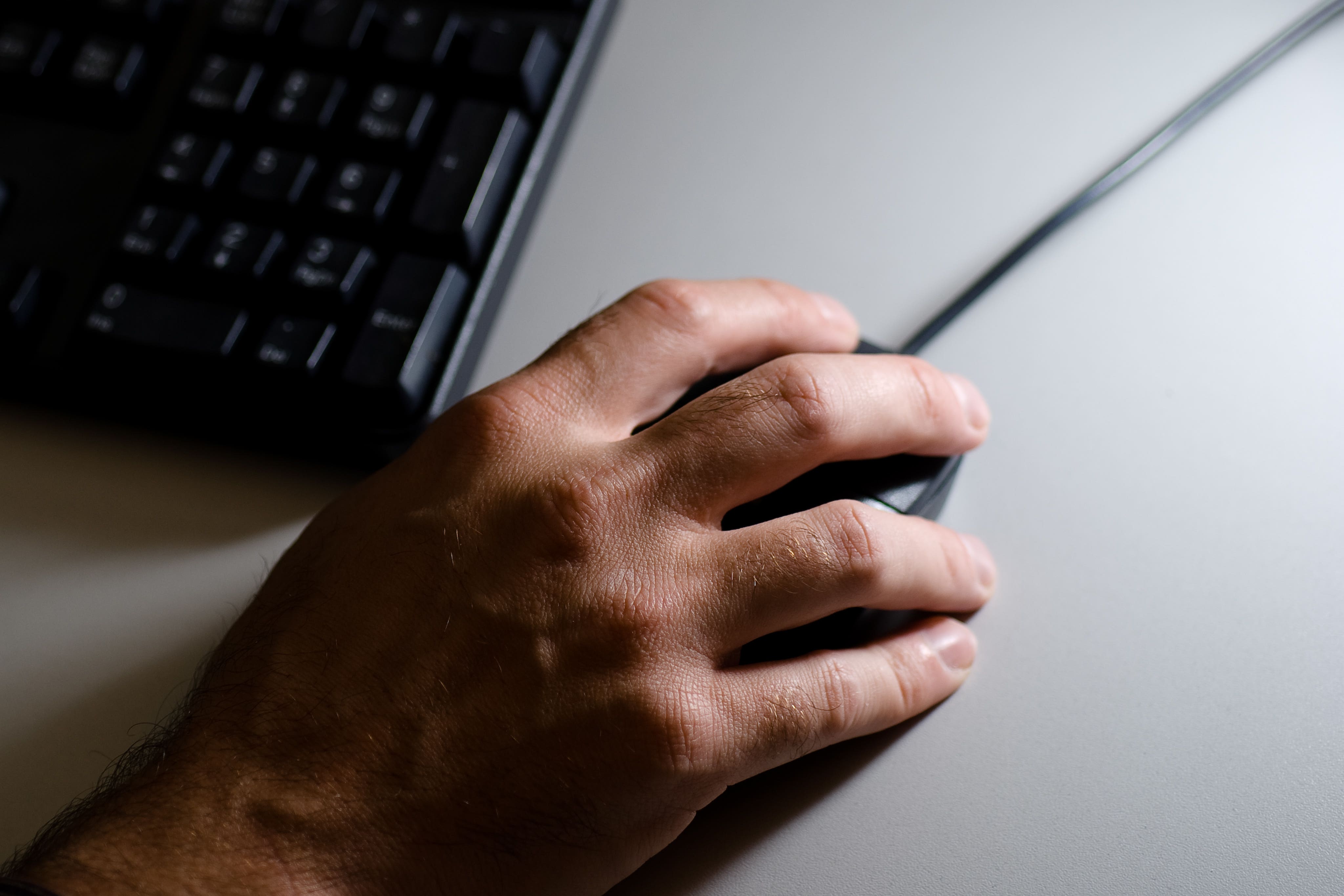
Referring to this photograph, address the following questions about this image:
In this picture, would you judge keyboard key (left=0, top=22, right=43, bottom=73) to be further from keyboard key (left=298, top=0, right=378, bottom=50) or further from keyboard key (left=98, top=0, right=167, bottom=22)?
keyboard key (left=298, top=0, right=378, bottom=50)

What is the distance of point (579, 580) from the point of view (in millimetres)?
400

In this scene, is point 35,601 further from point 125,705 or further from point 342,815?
point 342,815

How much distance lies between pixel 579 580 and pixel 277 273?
229mm

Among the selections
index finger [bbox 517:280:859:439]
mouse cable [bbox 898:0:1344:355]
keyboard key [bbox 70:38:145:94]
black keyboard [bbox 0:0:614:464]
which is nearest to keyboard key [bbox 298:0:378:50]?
black keyboard [bbox 0:0:614:464]

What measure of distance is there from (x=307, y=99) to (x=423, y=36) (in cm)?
7

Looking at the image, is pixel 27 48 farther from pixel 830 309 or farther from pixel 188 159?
pixel 830 309

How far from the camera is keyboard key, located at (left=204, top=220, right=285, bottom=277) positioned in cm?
47

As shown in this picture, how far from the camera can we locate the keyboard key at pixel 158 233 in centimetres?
48

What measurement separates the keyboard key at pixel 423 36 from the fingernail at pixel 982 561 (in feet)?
1.24

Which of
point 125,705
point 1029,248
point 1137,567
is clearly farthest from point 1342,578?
point 125,705

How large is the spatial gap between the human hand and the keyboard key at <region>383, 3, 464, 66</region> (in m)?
0.20

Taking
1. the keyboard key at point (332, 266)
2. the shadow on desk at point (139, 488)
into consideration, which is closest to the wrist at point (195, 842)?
the shadow on desk at point (139, 488)

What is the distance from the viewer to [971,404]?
44cm

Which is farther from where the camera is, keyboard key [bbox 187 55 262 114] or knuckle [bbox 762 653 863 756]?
keyboard key [bbox 187 55 262 114]
